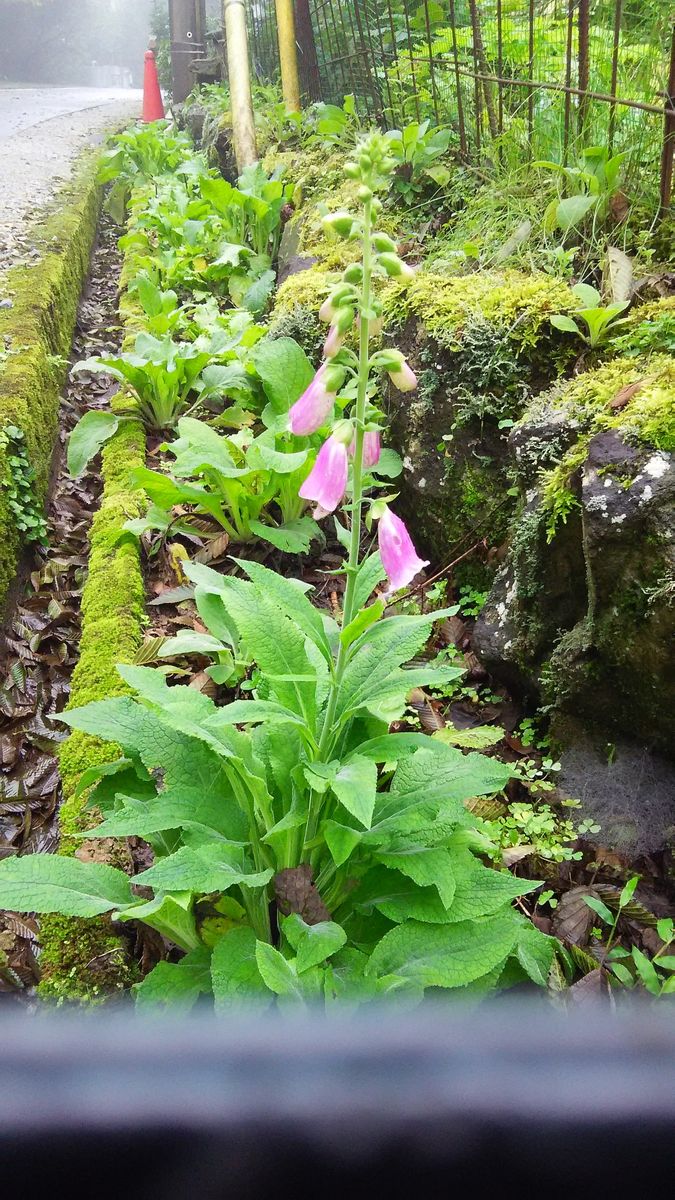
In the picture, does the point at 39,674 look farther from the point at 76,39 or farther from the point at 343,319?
the point at 76,39

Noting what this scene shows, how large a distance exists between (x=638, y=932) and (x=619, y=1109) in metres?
1.96

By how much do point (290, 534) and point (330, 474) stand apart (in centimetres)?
183

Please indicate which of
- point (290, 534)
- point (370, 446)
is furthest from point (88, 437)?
point (370, 446)

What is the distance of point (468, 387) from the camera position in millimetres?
3027

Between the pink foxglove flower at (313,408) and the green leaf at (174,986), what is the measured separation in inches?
47.9

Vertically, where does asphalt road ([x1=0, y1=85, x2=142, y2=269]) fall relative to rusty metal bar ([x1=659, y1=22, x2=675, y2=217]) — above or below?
above

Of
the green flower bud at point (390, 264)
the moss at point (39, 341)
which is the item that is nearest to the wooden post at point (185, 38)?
the moss at point (39, 341)

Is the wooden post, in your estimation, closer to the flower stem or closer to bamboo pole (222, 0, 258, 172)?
bamboo pole (222, 0, 258, 172)

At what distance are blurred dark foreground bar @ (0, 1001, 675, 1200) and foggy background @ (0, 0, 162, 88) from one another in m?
26.2

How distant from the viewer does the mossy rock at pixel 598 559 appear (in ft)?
7.10

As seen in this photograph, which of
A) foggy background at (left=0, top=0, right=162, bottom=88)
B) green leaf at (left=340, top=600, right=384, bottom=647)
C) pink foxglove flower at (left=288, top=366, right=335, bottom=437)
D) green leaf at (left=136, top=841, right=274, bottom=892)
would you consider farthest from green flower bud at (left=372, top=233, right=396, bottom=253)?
foggy background at (left=0, top=0, right=162, bottom=88)

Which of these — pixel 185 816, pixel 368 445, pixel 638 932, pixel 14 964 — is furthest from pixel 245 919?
pixel 368 445

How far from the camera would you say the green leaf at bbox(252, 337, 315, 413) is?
362cm

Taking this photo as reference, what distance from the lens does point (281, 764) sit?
197 centimetres
